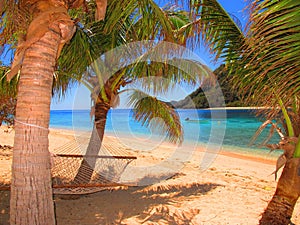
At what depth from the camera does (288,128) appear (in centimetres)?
223

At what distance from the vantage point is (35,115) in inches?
59.4

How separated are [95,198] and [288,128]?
2552 millimetres

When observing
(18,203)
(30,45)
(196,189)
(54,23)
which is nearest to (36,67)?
(30,45)

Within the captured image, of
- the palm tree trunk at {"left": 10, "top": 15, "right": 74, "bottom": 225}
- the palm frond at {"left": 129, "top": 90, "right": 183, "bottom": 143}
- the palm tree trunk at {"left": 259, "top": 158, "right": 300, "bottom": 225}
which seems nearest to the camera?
the palm tree trunk at {"left": 10, "top": 15, "right": 74, "bottom": 225}

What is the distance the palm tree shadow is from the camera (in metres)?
2.65

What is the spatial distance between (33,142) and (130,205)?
1.95 metres

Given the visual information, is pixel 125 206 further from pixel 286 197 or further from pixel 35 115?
pixel 35 115

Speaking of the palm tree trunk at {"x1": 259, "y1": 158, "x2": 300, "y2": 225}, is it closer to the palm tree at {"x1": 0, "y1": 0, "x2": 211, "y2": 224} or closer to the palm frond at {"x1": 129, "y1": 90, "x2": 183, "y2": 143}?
the palm tree at {"x1": 0, "y1": 0, "x2": 211, "y2": 224}

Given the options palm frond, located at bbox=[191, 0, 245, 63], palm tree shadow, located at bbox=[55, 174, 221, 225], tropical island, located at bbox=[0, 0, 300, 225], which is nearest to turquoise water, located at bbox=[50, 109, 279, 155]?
tropical island, located at bbox=[0, 0, 300, 225]

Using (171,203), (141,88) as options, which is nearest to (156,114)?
(141,88)

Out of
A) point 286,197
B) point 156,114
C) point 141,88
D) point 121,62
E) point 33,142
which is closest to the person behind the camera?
point 33,142

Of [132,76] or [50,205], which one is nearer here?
[50,205]

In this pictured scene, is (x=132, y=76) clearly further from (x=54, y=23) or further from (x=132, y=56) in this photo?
(x=54, y=23)

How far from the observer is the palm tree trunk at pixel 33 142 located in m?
1.46
